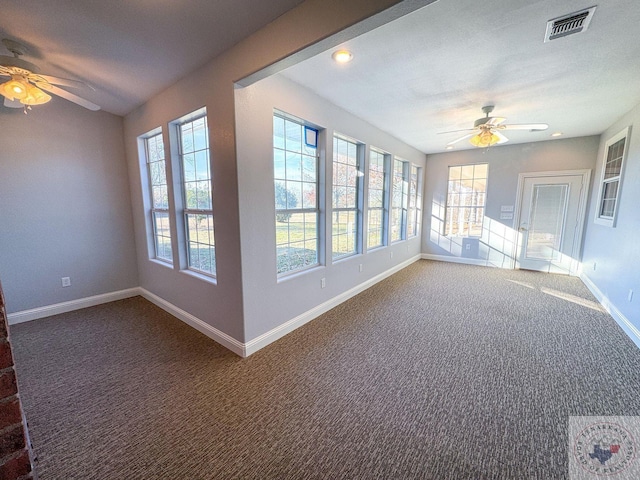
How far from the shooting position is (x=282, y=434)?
5.18ft

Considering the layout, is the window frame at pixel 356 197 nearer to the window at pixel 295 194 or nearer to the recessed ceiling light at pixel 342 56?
the window at pixel 295 194

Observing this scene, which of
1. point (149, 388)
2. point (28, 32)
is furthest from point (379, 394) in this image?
point (28, 32)

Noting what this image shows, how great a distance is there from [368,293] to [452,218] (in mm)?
3391

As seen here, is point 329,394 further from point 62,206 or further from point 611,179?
point 611,179

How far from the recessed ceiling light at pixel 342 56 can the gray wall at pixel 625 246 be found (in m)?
3.52

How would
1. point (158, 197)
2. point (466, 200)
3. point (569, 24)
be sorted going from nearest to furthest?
point (569, 24) → point (158, 197) → point (466, 200)

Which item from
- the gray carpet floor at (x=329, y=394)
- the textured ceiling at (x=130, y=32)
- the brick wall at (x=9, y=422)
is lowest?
the gray carpet floor at (x=329, y=394)

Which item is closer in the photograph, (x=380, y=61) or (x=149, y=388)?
(x=149, y=388)

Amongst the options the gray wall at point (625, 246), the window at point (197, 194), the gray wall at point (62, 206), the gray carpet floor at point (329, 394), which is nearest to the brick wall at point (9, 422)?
the gray carpet floor at point (329, 394)

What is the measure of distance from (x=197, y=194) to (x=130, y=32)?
1.39m

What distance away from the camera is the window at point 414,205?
570 cm

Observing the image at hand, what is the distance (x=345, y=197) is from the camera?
142 inches

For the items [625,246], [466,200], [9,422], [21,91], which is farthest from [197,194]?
[466,200]

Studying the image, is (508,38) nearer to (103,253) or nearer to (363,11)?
(363,11)
